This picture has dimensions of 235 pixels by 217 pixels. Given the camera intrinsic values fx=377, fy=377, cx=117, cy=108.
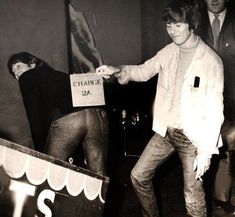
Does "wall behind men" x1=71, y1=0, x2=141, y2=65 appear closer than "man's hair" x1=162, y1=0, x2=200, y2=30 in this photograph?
No

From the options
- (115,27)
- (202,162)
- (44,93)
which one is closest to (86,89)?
(44,93)

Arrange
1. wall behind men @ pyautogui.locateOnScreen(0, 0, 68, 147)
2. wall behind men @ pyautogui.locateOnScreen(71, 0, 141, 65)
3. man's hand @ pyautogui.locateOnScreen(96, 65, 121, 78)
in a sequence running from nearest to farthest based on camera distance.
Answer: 1. man's hand @ pyautogui.locateOnScreen(96, 65, 121, 78)
2. wall behind men @ pyautogui.locateOnScreen(0, 0, 68, 147)
3. wall behind men @ pyautogui.locateOnScreen(71, 0, 141, 65)

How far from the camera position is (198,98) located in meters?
2.82

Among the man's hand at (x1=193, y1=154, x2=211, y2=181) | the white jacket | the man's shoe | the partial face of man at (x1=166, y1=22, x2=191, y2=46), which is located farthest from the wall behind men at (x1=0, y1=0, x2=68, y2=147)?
the man's hand at (x1=193, y1=154, x2=211, y2=181)

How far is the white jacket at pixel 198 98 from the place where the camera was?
8.87ft

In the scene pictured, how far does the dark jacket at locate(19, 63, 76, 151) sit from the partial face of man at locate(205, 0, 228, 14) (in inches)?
80.8

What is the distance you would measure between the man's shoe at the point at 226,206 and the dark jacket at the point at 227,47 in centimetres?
98

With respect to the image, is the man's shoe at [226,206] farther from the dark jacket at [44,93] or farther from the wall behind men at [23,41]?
the wall behind men at [23,41]

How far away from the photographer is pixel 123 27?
19.1 feet

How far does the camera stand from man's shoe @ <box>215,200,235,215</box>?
13.1ft

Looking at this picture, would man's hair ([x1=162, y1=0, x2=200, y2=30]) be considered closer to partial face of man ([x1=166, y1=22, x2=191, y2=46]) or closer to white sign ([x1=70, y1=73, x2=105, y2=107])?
partial face of man ([x1=166, y1=22, x2=191, y2=46])

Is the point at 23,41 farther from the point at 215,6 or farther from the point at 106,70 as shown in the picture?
the point at 215,6

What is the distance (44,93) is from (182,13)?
4.44ft

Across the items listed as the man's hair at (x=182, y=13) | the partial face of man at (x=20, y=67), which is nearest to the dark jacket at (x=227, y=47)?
the man's hair at (x=182, y=13)
